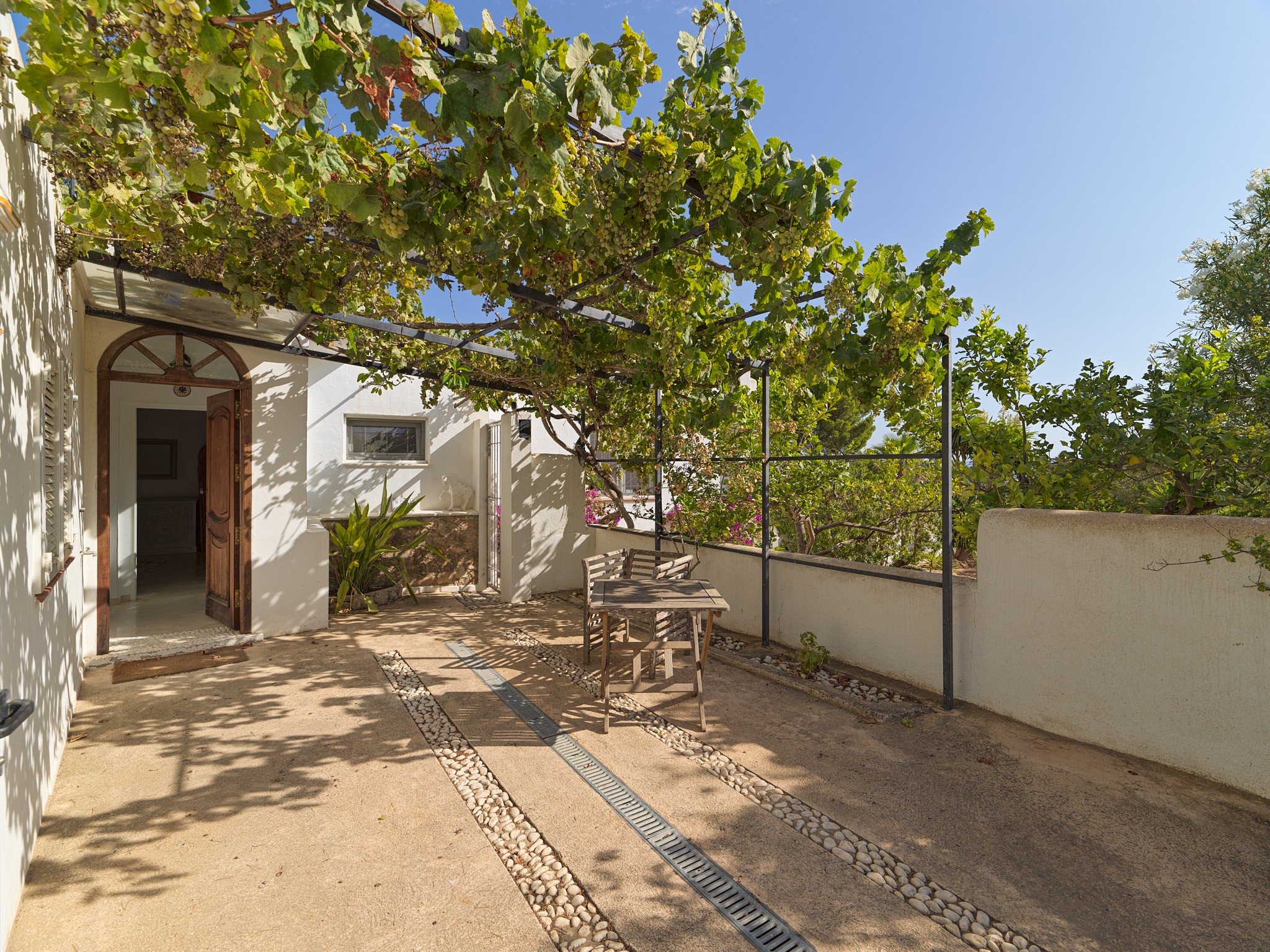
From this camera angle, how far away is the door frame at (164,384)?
492 cm

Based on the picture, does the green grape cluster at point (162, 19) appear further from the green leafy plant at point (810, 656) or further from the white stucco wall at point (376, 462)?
the white stucco wall at point (376, 462)

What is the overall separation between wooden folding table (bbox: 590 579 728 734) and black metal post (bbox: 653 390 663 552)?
70.6 inches

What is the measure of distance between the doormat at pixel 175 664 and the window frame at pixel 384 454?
10.8ft

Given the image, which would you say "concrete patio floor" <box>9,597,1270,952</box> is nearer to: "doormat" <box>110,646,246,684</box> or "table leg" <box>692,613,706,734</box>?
"table leg" <box>692,613,706,734</box>

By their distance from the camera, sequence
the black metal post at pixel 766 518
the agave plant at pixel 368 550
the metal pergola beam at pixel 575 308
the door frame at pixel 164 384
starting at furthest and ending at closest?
the agave plant at pixel 368 550 → the black metal post at pixel 766 518 → the door frame at pixel 164 384 → the metal pergola beam at pixel 575 308

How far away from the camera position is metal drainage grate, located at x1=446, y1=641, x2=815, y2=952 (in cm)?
197

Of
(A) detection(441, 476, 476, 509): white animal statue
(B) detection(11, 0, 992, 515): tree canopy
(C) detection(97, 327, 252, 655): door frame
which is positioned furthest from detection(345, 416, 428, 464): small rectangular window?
(B) detection(11, 0, 992, 515): tree canopy

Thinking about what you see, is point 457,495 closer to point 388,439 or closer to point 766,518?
point 388,439

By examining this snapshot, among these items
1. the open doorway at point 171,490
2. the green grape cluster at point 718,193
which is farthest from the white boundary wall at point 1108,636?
the open doorway at point 171,490

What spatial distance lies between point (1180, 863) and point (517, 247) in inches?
160

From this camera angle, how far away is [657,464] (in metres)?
6.09

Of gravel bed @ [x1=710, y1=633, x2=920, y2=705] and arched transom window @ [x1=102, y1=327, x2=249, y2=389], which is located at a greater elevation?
arched transom window @ [x1=102, y1=327, x2=249, y2=389]

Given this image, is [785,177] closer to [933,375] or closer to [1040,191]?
[933,375]

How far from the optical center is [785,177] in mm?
2650
